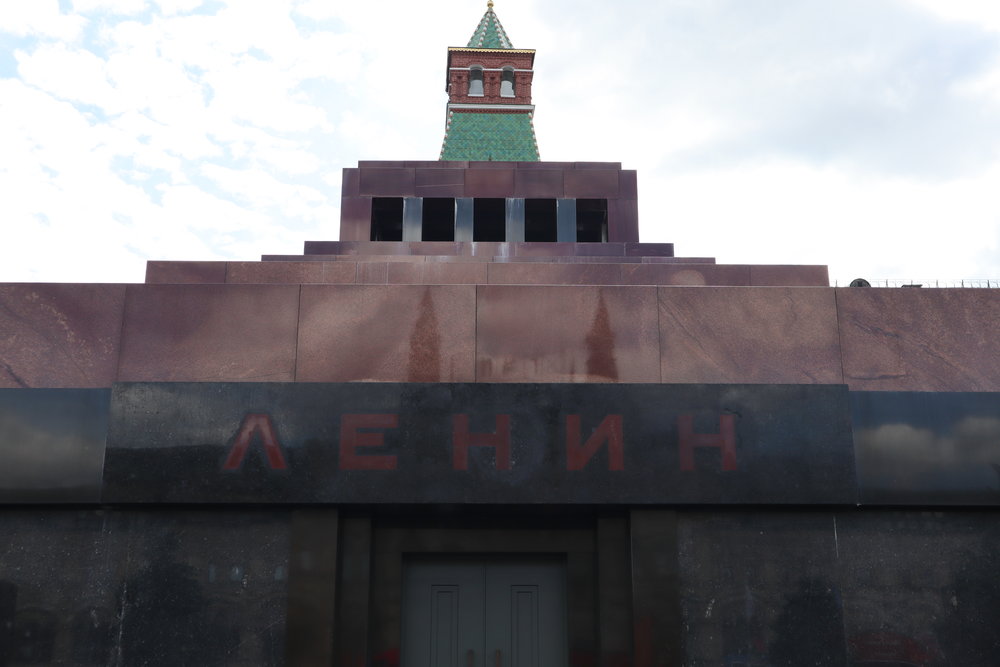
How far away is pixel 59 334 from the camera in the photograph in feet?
35.0

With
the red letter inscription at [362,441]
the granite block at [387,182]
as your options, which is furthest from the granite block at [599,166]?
the red letter inscription at [362,441]

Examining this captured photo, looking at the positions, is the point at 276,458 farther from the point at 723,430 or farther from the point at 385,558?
the point at 723,430

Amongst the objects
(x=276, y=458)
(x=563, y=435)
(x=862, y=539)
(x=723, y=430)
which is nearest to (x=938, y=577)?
(x=862, y=539)

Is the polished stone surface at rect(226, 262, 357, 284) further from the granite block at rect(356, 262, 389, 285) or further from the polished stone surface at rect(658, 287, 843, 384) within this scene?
the polished stone surface at rect(658, 287, 843, 384)

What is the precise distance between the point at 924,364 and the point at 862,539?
7.89ft

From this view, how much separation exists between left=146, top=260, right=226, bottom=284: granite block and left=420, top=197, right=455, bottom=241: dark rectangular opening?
6922 mm

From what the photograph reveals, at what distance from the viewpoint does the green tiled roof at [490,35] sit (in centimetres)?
2925

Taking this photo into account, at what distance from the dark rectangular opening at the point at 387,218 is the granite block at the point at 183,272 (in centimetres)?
663

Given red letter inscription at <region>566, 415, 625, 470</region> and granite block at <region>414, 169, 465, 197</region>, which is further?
granite block at <region>414, 169, 465, 197</region>

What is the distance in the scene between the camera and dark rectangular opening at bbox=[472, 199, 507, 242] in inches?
752

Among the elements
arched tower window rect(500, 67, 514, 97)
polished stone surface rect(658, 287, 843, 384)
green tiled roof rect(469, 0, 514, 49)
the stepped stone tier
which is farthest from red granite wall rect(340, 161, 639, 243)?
green tiled roof rect(469, 0, 514, 49)

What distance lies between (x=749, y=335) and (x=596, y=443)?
2445 mm

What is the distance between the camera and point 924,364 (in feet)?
35.6

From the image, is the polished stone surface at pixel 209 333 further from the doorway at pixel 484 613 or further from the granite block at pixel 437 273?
the doorway at pixel 484 613
